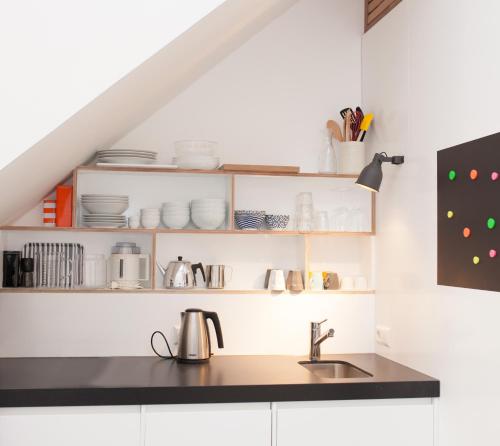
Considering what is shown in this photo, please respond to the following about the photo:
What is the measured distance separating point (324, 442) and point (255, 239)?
122 centimetres

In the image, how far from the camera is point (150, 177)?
3660mm

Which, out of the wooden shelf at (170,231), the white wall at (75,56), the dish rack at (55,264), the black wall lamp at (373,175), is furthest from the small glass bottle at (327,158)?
the white wall at (75,56)

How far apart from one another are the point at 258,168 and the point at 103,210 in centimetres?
78

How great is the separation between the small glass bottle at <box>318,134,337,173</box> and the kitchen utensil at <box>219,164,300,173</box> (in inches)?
7.5

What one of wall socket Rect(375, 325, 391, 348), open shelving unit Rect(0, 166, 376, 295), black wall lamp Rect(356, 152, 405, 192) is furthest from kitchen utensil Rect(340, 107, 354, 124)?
wall socket Rect(375, 325, 391, 348)

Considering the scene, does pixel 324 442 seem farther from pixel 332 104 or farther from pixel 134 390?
pixel 332 104

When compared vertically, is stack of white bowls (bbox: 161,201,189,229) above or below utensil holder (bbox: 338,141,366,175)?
below

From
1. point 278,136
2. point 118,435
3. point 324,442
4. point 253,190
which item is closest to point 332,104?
point 278,136

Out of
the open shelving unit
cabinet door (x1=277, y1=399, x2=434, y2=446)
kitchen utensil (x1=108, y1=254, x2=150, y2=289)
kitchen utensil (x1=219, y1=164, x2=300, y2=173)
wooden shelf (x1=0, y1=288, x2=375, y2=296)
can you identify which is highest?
kitchen utensil (x1=219, y1=164, x2=300, y2=173)

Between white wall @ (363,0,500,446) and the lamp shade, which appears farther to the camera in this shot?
the lamp shade

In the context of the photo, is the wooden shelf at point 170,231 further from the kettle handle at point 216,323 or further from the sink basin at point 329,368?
the sink basin at point 329,368

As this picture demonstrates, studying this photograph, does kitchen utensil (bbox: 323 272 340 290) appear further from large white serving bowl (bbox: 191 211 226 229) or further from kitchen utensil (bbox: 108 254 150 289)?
kitchen utensil (bbox: 108 254 150 289)

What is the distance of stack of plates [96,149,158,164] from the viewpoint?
3.46 metres

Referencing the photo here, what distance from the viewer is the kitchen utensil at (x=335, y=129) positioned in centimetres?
375
